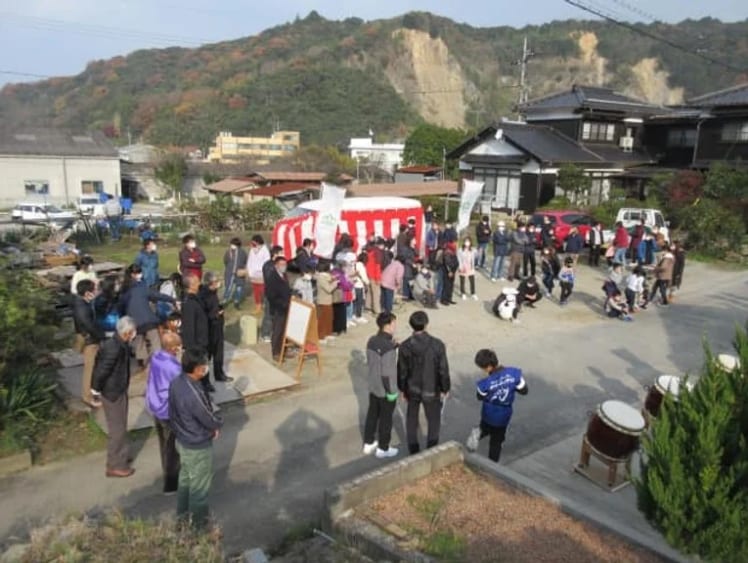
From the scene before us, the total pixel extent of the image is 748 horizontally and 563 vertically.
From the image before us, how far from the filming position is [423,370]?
244 inches

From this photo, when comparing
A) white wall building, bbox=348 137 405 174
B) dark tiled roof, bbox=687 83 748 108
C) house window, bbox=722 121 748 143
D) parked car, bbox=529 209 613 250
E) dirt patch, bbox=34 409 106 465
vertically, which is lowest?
dirt patch, bbox=34 409 106 465

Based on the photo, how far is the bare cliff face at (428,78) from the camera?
96938 mm

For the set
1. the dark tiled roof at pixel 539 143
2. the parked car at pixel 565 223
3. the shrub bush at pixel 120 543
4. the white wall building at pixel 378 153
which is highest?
the dark tiled roof at pixel 539 143

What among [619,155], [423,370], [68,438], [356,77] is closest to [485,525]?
[423,370]

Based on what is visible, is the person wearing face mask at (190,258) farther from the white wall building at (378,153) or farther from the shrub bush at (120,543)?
the white wall building at (378,153)

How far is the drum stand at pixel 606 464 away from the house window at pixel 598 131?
29.2m

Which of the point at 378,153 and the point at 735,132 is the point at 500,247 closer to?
→ the point at 735,132

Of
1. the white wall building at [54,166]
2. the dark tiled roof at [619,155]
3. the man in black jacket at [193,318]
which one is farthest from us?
the white wall building at [54,166]

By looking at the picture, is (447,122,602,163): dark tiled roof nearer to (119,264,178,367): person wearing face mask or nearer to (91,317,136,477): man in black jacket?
(119,264,178,367): person wearing face mask

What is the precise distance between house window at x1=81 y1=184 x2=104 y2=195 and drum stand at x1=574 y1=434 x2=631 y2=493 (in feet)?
141

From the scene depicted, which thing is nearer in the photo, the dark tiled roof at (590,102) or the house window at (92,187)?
the dark tiled roof at (590,102)

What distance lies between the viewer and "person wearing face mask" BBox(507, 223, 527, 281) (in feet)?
52.0

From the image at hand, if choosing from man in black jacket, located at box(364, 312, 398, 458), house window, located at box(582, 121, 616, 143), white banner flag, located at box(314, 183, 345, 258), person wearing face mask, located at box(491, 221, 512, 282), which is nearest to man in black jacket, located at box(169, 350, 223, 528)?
man in black jacket, located at box(364, 312, 398, 458)

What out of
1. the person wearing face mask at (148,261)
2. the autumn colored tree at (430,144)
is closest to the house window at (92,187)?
the autumn colored tree at (430,144)
